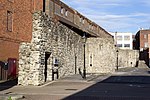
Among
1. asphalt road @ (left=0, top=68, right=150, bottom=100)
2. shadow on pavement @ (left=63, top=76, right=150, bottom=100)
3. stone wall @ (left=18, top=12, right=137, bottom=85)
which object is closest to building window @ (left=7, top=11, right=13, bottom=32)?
stone wall @ (left=18, top=12, right=137, bottom=85)

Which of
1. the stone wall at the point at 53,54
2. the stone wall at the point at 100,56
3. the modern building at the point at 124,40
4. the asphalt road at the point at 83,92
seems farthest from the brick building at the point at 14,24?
the modern building at the point at 124,40

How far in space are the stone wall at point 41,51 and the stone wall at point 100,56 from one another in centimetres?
1346

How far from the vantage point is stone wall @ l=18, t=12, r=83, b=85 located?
2745 cm

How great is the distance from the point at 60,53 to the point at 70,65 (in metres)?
5.09

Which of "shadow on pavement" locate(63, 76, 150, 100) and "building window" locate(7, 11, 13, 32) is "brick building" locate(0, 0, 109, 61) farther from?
"shadow on pavement" locate(63, 76, 150, 100)

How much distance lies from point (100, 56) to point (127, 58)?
4631 centimetres

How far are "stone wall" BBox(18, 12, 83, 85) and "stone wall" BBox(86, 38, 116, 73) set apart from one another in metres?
13.5

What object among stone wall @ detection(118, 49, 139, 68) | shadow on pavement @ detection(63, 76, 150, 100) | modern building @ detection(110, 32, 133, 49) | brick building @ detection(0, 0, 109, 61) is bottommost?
shadow on pavement @ detection(63, 76, 150, 100)

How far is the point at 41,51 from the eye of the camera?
27984 millimetres

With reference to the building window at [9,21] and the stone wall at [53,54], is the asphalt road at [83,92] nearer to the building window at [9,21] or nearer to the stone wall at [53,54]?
the stone wall at [53,54]

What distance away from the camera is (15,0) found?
1549 inches

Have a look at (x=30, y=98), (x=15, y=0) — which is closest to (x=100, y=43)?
(x=15, y=0)

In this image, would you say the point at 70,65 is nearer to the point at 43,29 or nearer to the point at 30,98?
the point at 43,29

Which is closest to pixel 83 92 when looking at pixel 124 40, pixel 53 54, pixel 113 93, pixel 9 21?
pixel 113 93
